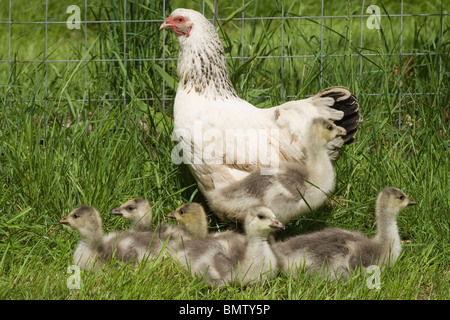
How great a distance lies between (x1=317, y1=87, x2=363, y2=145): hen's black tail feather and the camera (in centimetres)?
469

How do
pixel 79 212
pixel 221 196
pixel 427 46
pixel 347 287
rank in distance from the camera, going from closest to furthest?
pixel 347 287 → pixel 79 212 → pixel 221 196 → pixel 427 46

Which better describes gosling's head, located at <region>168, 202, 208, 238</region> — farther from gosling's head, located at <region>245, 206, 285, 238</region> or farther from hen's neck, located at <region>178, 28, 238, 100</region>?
hen's neck, located at <region>178, 28, 238, 100</region>

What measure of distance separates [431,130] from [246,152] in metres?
1.55

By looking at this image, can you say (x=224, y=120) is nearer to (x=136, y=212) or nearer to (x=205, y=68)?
(x=205, y=68)

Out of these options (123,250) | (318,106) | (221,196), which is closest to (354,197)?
(318,106)

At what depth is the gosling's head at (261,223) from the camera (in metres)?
3.99

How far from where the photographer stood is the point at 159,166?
5176 millimetres

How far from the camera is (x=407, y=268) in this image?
424 centimetres

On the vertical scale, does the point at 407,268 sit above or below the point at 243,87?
below

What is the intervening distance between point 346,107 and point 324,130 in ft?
1.04

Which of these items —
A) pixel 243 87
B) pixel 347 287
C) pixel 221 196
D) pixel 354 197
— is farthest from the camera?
pixel 243 87

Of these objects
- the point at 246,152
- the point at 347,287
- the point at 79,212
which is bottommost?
the point at 347,287

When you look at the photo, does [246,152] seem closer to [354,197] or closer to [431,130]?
[354,197]

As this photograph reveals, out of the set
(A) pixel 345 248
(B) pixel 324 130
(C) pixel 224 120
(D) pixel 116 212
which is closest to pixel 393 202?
(A) pixel 345 248
